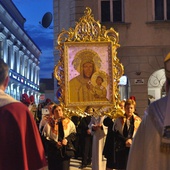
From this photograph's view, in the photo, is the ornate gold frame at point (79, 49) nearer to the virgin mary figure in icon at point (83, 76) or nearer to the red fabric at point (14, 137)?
the virgin mary figure in icon at point (83, 76)


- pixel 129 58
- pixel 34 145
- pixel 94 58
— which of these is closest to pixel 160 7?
pixel 129 58

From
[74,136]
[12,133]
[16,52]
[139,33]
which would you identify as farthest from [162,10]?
Result: [16,52]

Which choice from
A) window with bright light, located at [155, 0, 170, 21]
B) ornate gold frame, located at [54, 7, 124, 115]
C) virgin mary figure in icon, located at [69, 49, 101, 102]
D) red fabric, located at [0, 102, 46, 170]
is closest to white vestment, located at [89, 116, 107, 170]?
ornate gold frame, located at [54, 7, 124, 115]

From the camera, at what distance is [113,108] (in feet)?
30.4

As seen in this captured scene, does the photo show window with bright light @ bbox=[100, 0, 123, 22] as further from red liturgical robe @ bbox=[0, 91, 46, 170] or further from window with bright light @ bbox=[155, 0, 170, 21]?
red liturgical robe @ bbox=[0, 91, 46, 170]

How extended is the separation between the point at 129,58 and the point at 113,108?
9.91 m

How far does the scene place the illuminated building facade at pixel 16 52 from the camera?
43.6 meters

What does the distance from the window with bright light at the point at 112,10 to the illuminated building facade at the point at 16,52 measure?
22.4 meters

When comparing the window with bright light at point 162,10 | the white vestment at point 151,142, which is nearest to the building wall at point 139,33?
the window with bright light at point 162,10

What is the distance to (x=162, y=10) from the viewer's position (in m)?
19.5

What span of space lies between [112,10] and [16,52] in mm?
33199

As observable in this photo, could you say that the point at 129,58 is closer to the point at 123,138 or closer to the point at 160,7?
the point at 160,7

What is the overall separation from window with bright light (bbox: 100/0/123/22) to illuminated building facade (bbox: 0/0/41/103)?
73.4ft

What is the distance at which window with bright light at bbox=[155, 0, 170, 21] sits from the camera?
63.8 ft
